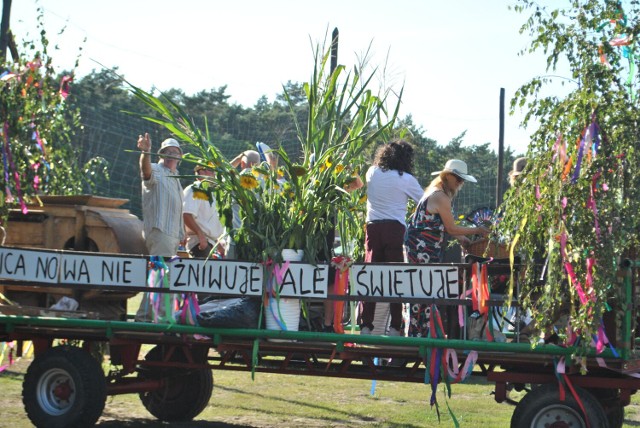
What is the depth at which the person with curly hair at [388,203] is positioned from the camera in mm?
8062

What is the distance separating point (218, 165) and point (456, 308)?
1.80 meters

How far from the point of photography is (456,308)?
23.1ft

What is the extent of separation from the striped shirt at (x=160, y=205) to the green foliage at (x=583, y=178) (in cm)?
339

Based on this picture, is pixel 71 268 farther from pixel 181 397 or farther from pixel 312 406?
pixel 312 406

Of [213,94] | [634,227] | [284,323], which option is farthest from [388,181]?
[213,94]

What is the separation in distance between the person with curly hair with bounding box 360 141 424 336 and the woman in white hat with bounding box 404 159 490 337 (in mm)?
104

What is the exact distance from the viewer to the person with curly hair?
806 cm

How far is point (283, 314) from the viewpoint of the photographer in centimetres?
696

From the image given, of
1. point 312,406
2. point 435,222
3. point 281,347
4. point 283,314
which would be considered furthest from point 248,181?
point 312,406

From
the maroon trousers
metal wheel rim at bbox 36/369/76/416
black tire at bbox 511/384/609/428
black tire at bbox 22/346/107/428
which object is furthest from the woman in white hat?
metal wheel rim at bbox 36/369/76/416

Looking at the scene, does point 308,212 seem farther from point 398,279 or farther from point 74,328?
point 74,328

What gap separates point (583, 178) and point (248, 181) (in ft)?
7.25

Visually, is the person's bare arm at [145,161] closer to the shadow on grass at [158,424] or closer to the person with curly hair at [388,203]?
the person with curly hair at [388,203]

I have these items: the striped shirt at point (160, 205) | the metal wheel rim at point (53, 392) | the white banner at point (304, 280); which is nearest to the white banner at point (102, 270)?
the metal wheel rim at point (53, 392)
